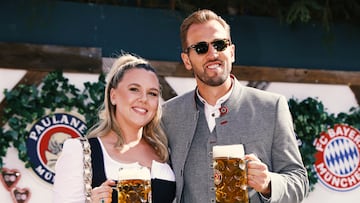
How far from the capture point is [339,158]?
524 centimetres

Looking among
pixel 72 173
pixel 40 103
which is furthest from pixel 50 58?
pixel 72 173

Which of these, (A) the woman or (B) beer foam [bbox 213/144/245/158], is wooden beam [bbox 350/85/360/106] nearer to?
(A) the woman

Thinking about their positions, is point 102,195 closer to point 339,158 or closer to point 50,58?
point 50,58

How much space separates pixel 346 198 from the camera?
5.22 meters

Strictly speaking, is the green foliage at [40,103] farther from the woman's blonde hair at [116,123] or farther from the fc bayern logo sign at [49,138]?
the woman's blonde hair at [116,123]

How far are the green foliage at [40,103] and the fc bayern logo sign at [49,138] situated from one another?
0.16 ft

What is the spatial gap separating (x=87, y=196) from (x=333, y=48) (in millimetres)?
3440

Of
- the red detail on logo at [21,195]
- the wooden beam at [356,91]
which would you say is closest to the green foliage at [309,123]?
the wooden beam at [356,91]

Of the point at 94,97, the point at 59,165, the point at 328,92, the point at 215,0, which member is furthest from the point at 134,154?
the point at 328,92

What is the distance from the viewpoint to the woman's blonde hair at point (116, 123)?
2.71m

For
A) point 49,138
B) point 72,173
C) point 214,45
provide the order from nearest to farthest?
point 72,173
point 214,45
point 49,138

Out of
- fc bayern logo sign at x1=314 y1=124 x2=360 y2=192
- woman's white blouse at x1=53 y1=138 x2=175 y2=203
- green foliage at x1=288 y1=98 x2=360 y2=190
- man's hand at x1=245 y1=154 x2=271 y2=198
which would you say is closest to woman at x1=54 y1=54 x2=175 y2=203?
woman's white blouse at x1=53 y1=138 x2=175 y2=203

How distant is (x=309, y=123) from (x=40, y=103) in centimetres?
214

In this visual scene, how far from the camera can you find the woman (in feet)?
8.14
